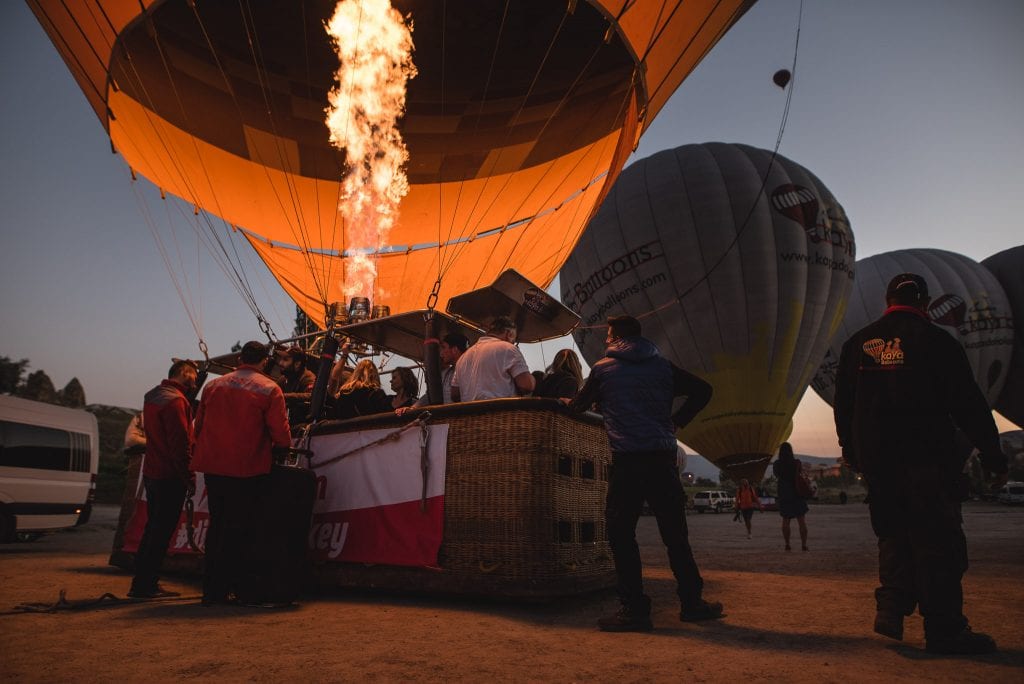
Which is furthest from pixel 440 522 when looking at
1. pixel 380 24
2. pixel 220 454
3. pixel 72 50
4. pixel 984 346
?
pixel 984 346

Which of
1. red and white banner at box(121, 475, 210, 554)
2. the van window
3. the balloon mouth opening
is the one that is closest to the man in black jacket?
red and white banner at box(121, 475, 210, 554)

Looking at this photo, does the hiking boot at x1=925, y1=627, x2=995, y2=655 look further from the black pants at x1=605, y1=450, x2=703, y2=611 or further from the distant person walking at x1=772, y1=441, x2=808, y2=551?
the distant person walking at x1=772, y1=441, x2=808, y2=551

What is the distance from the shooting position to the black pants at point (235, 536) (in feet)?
12.4

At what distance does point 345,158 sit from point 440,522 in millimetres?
8975

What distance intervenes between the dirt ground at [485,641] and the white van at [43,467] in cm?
721

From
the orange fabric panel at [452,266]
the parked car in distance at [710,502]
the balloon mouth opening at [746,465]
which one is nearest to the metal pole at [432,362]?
the orange fabric panel at [452,266]

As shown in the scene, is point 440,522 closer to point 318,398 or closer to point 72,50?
point 318,398

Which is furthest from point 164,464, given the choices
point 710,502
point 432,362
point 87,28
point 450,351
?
point 710,502

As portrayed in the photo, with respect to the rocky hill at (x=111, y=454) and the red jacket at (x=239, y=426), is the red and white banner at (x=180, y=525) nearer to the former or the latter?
the red jacket at (x=239, y=426)

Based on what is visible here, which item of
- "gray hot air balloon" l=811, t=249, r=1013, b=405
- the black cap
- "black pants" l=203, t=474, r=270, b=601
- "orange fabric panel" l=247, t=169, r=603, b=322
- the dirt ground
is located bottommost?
the dirt ground

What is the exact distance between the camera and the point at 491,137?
1048 cm

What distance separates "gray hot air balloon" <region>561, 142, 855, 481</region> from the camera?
2023 centimetres

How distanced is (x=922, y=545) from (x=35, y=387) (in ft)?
258

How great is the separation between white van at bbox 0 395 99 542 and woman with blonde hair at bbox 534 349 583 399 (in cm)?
1009
